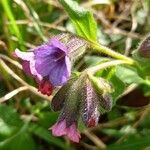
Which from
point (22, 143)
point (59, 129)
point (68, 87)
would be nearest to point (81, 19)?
point (68, 87)

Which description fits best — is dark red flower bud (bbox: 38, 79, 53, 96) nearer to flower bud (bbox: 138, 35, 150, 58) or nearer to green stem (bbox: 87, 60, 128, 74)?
green stem (bbox: 87, 60, 128, 74)

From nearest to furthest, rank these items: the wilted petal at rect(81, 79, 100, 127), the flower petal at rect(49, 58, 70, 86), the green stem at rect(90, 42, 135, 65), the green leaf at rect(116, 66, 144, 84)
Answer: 1. the flower petal at rect(49, 58, 70, 86)
2. the wilted petal at rect(81, 79, 100, 127)
3. the green stem at rect(90, 42, 135, 65)
4. the green leaf at rect(116, 66, 144, 84)

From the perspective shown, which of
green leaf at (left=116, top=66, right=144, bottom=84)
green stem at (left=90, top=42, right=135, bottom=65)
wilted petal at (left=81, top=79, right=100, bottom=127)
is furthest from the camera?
green leaf at (left=116, top=66, right=144, bottom=84)

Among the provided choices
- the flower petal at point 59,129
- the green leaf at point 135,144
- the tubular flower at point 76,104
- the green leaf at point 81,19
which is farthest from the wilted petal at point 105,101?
the green leaf at point 135,144

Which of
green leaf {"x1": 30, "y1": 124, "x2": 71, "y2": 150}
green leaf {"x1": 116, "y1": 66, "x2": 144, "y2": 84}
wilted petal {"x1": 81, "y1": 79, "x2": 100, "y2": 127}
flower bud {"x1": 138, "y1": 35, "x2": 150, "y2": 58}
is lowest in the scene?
green leaf {"x1": 30, "y1": 124, "x2": 71, "y2": 150}

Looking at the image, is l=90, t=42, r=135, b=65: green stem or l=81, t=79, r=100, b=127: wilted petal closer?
l=81, t=79, r=100, b=127: wilted petal

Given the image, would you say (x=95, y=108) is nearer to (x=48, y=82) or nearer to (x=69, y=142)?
(x=48, y=82)

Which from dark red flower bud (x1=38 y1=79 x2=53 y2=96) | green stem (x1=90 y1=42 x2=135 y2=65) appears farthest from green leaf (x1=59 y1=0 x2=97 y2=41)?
dark red flower bud (x1=38 y1=79 x2=53 y2=96)
